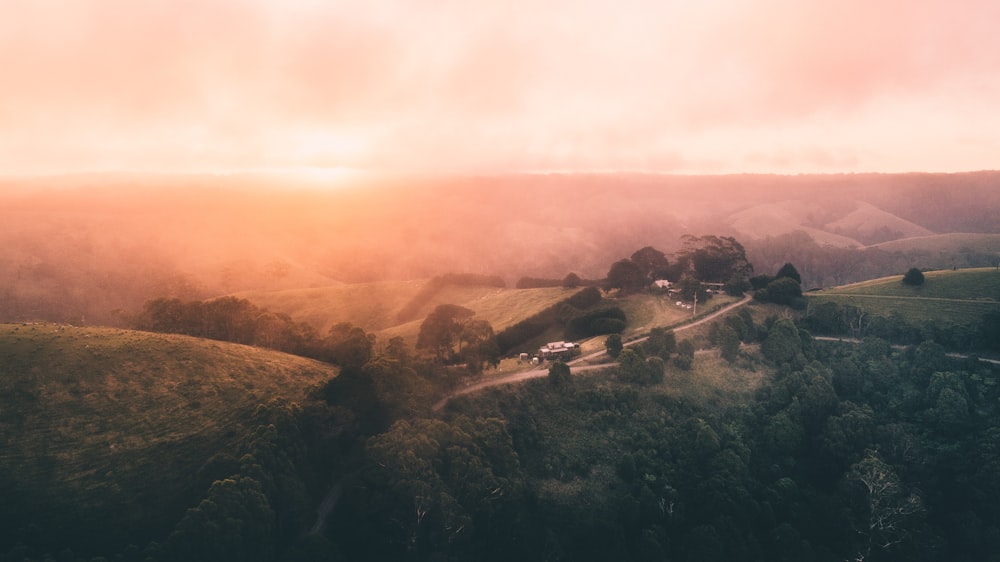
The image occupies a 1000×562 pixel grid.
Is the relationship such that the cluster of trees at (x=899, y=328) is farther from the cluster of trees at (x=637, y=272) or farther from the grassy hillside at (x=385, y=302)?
the grassy hillside at (x=385, y=302)

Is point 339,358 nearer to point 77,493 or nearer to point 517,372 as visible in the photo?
point 517,372

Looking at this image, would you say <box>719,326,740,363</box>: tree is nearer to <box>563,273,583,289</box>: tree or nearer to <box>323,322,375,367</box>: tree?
<box>563,273,583,289</box>: tree

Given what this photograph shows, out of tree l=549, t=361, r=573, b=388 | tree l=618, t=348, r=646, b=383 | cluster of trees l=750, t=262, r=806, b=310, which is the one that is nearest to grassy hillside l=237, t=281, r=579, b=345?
tree l=618, t=348, r=646, b=383

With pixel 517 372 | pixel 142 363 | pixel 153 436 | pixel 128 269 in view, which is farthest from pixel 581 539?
pixel 128 269

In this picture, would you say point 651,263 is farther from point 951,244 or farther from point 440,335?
point 951,244

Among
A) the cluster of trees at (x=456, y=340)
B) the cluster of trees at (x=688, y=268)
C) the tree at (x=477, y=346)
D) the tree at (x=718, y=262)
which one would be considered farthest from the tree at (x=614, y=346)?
the tree at (x=718, y=262)
